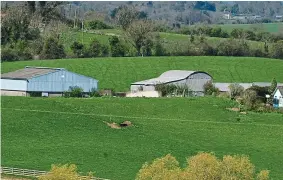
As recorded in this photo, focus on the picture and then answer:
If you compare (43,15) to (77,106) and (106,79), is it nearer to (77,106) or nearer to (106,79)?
(106,79)

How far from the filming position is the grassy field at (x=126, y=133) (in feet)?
138

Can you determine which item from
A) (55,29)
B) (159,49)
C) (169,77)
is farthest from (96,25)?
(169,77)

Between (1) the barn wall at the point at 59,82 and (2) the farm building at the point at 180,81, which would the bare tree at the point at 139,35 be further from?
(1) the barn wall at the point at 59,82

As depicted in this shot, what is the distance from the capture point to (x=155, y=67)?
8544 centimetres

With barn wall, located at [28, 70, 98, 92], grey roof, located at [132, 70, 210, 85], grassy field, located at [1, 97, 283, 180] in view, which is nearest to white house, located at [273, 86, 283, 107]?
grassy field, located at [1, 97, 283, 180]

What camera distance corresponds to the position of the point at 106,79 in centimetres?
7950

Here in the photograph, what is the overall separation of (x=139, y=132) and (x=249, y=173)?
1647 cm

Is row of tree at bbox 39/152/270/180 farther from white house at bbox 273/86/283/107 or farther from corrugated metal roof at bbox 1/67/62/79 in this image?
corrugated metal roof at bbox 1/67/62/79

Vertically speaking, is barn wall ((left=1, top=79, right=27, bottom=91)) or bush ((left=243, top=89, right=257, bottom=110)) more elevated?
barn wall ((left=1, top=79, right=27, bottom=91))

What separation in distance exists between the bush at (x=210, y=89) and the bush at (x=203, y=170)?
35.4m

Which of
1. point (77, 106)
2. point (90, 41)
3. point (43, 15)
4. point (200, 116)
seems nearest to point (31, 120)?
point (77, 106)

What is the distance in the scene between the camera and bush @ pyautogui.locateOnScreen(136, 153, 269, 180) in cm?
3125

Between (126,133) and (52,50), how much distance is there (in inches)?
1656

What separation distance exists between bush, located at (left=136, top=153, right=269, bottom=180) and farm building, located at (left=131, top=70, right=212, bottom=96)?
3726 cm
